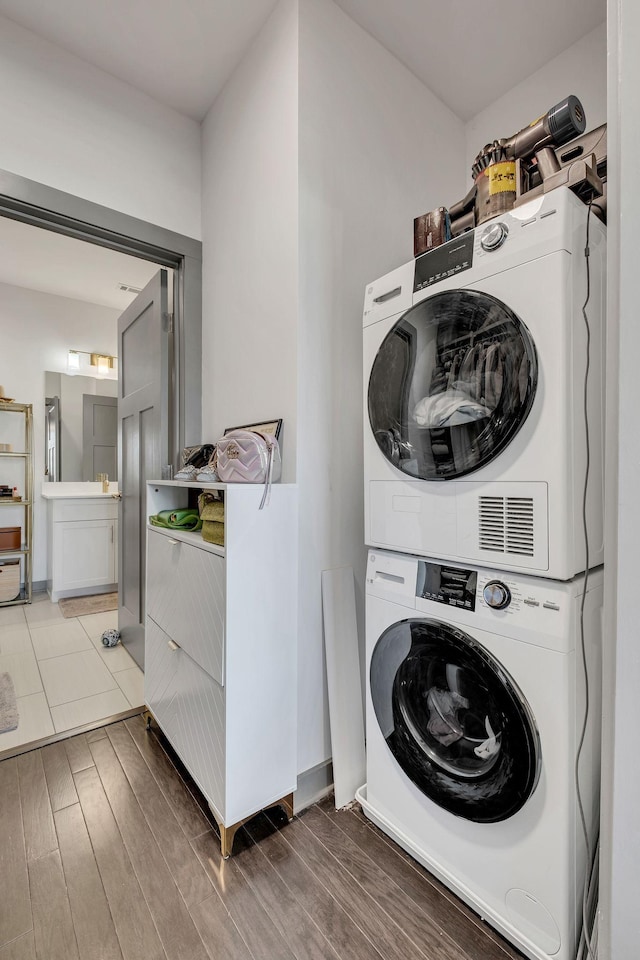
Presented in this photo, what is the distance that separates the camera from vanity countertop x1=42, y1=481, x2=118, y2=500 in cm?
384

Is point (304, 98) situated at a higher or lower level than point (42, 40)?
lower

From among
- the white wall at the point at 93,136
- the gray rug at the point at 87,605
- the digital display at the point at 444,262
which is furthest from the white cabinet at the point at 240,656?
the gray rug at the point at 87,605

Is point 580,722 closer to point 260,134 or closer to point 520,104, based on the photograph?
point 260,134

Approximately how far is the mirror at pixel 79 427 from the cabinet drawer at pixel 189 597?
2.86m

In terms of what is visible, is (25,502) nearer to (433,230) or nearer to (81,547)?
(81,547)

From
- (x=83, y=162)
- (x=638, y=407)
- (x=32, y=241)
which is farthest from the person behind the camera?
(x=32, y=241)

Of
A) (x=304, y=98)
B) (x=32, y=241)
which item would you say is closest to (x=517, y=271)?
(x=304, y=98)

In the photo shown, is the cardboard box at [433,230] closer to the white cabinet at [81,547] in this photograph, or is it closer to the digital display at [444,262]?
the digital display at [444,262]

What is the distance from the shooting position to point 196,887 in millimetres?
1175

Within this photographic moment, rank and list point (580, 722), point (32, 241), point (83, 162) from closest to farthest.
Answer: point (580, 722)
point (83, 162)
point (32, 241)

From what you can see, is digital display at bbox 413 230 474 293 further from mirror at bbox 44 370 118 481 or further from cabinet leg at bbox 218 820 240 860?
mirror at bbox 44 370 118 481

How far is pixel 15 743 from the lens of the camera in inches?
70.1

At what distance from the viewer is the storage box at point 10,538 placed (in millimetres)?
Answer: 3631

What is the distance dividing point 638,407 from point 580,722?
A: 673 mm
